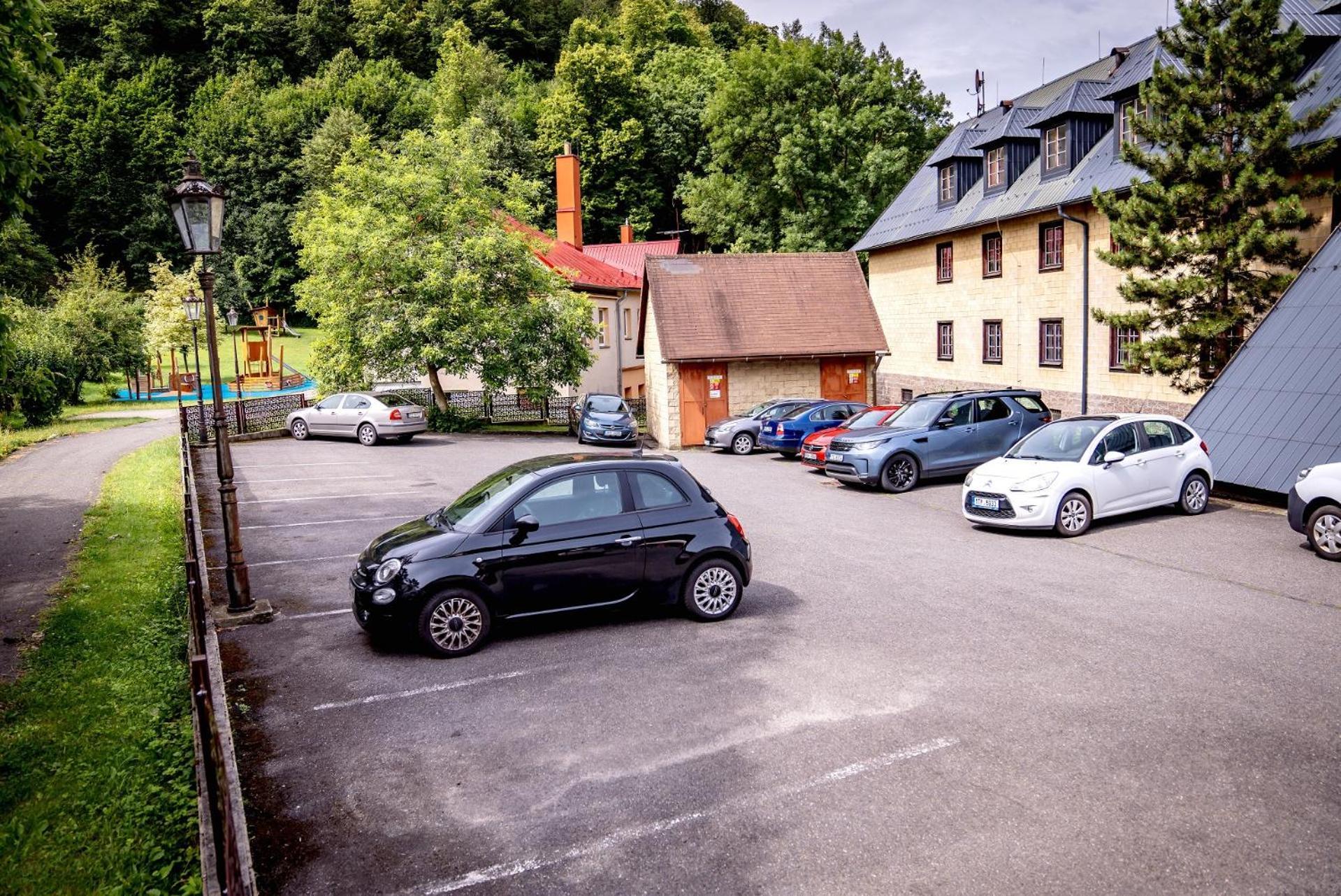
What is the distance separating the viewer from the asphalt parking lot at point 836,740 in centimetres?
504

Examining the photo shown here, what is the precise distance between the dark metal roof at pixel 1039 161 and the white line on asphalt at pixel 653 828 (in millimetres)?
17442

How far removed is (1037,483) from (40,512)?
54.3 feet

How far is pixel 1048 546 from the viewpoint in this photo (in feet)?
42.7

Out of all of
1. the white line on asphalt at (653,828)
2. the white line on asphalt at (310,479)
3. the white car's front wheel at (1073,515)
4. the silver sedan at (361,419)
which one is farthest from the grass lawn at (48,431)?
the white car's front wheel at (1073,515)

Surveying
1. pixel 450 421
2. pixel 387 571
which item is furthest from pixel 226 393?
pixel 387 571

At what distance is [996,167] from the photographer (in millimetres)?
30266

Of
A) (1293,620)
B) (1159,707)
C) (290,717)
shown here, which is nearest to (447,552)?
(290,717)

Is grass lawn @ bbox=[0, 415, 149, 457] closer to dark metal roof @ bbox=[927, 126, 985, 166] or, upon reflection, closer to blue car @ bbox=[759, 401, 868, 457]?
blue car @ bbox=[759, 401, 868, 457]

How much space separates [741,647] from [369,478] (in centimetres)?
1383

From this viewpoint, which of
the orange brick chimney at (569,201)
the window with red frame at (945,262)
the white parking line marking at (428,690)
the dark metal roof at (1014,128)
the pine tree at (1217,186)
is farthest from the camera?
the orange brick chimney at (569,201)

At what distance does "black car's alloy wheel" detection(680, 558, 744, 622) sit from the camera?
929 centimetres

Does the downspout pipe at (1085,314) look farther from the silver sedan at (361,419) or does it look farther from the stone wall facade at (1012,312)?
the silver sedan at (361,419)

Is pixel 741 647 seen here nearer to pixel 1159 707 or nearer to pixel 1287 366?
pixel 1159 707

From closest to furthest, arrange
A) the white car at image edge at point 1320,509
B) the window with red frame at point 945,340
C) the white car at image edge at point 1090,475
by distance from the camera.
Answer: the white car at image edge at point 1320,509
the white car at image edge at point 1090,475
the window with red frame at point 945,340
